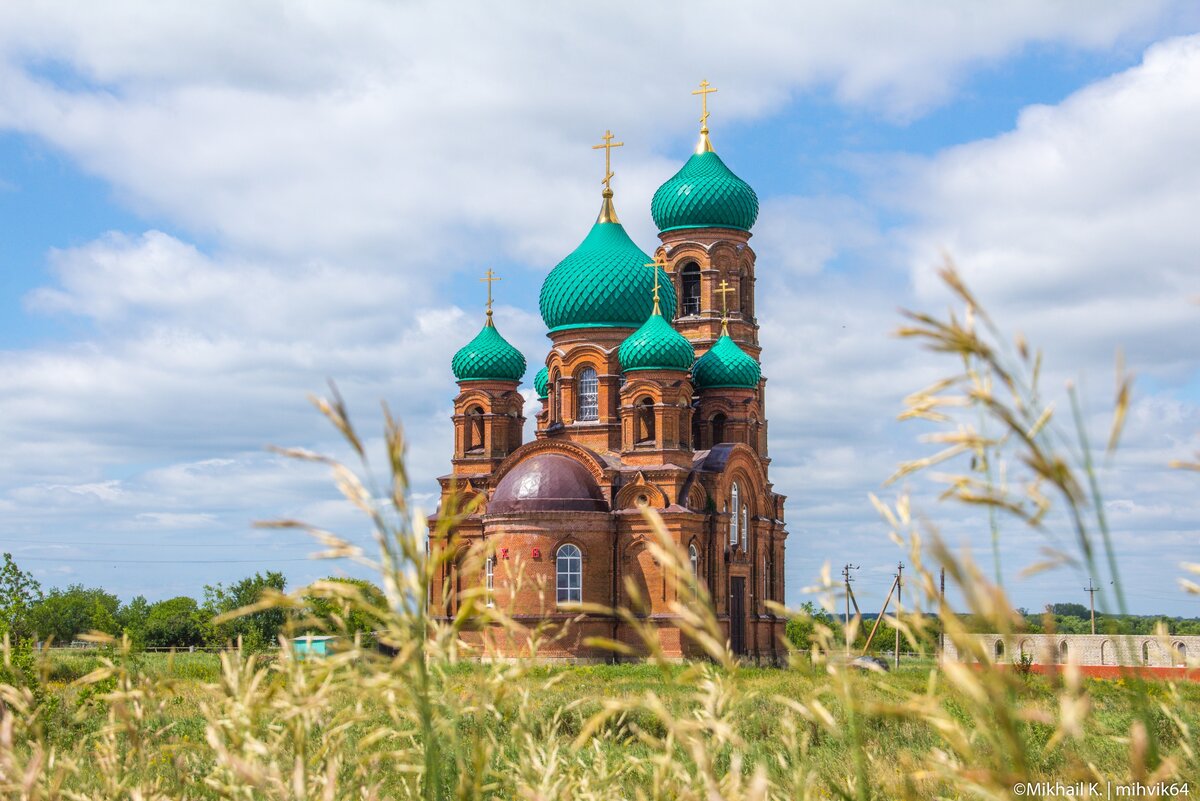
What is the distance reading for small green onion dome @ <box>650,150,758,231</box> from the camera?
32.7 meters

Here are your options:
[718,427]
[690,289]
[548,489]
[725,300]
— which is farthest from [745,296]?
[548,489]

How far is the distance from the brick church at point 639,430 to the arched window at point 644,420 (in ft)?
0.12

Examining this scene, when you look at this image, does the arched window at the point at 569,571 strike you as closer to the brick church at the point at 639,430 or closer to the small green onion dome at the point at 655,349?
the brick church at the point at 639,430

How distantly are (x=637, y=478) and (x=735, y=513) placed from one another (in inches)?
152

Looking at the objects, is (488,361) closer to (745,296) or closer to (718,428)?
(718,428)

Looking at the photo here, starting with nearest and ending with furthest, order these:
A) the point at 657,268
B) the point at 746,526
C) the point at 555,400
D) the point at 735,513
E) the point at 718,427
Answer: the point at 657,268
the point at 735,513
the point at 555,400
the point at 718,427
the point at 746,526

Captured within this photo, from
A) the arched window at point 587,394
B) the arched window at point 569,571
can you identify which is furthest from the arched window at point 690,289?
the arched window at point 569,571

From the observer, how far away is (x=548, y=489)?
27062 mm

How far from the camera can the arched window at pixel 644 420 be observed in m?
27.9

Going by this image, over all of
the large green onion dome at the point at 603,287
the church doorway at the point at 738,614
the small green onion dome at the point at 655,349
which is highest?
the large green onion dome at the point at 603,287

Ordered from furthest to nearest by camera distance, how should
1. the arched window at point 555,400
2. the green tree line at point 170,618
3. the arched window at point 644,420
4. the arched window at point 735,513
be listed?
the arched window at point 555,400 < the arched window at point 735,513 < the arched window at point 644,420 < the green tree line at point 170,618

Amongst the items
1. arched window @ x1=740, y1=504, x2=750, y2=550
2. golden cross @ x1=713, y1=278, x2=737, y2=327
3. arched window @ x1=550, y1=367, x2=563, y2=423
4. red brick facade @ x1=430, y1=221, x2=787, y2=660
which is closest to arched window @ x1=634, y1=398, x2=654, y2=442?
red brick facade @ x1=430, y1=221, x2=787, y2=660

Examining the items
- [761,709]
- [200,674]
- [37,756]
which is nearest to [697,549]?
[200,674]

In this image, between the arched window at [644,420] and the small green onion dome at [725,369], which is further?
the small green onion dome at [725,369]
